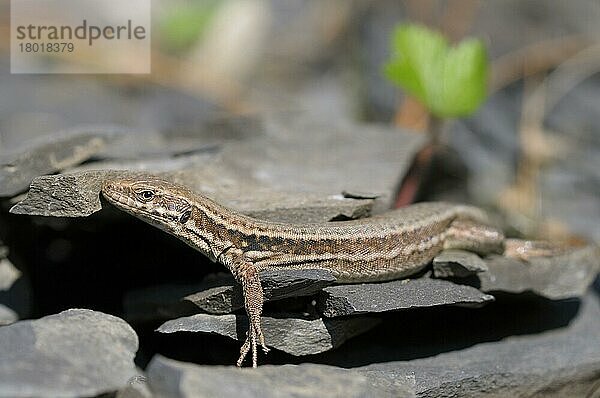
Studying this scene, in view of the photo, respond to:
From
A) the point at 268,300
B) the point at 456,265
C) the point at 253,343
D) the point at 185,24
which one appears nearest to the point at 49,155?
the point at 268,300

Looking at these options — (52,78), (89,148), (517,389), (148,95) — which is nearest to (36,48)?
(52,78)

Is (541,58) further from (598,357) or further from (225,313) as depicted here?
(225,313)

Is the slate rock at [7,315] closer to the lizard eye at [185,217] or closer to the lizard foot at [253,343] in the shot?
the lizard eye at [185,217]

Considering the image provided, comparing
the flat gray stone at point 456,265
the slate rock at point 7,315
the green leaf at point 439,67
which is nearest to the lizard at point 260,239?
the flat gray stone at point 456,265

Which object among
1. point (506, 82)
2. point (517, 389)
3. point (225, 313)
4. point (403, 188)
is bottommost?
point (517, 389)

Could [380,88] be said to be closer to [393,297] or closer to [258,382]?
[393,297]

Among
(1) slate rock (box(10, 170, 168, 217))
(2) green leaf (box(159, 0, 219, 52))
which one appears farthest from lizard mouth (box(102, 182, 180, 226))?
(2) green leaf (box(159, 0, 219, 52))
